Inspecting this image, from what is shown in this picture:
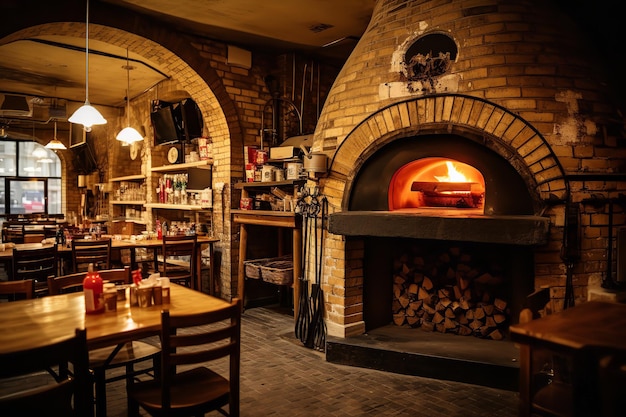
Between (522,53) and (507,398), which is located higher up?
(522,53)

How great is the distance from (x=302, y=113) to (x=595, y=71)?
3795mm

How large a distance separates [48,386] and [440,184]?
3.55 meters

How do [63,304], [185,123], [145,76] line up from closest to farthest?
[63,304], [185,123], [145,76]

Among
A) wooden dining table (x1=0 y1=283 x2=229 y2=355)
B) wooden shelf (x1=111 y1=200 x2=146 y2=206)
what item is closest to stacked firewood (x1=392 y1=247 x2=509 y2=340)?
wooden dining table (x1=0 y1=283 x2=229 y2=355)

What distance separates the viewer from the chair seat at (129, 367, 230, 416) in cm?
223

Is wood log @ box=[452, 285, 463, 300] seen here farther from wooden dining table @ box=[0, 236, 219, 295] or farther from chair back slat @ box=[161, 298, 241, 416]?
wooden dining table @ box=[0, 236, 219, 295]

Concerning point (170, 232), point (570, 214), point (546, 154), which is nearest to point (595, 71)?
point (546, 154)

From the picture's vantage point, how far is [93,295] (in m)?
2.64

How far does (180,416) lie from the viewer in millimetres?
2219

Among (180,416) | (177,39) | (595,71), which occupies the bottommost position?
(180,416)

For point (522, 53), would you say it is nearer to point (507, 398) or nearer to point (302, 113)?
point (507, 398)

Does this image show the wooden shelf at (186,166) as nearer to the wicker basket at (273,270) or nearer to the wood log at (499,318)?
the wicker basket at (273,270)

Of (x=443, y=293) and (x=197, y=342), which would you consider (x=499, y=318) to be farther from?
(x=197, y=342)

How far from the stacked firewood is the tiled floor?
76 centimetres
